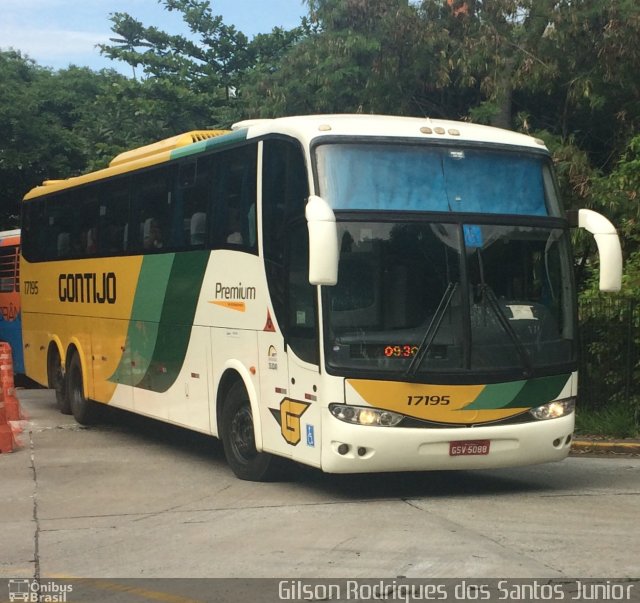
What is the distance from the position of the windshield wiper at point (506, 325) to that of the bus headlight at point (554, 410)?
1.22 ft

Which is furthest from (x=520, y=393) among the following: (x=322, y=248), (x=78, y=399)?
(x=78, y=399)

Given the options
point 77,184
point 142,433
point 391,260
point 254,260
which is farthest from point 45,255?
point 391,260

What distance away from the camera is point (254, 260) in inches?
437

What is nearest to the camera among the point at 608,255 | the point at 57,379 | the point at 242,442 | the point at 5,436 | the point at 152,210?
the point at 608,255

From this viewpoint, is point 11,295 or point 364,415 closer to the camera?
point 364,415

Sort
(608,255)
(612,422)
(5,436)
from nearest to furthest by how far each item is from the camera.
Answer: (608,255) → (5,436) → (612,422)

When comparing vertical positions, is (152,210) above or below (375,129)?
below

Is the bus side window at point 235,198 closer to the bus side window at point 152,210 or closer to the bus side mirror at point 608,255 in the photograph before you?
the bus side window at point 152,210

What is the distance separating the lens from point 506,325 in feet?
33.3

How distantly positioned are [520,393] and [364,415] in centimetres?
141

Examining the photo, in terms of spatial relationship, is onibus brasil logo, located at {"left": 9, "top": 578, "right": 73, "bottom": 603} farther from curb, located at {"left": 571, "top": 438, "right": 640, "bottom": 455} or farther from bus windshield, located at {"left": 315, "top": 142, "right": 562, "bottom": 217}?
curb, located at {"left": 571, "top": 438, "right": 640, "bottom": 455}

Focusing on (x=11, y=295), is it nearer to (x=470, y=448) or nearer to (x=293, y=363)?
(x=293, y=363)

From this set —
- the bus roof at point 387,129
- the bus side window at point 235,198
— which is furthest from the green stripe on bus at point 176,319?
the bus roof at point 387,129

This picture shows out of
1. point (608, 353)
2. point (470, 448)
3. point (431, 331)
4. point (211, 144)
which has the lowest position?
point (470, 448)
